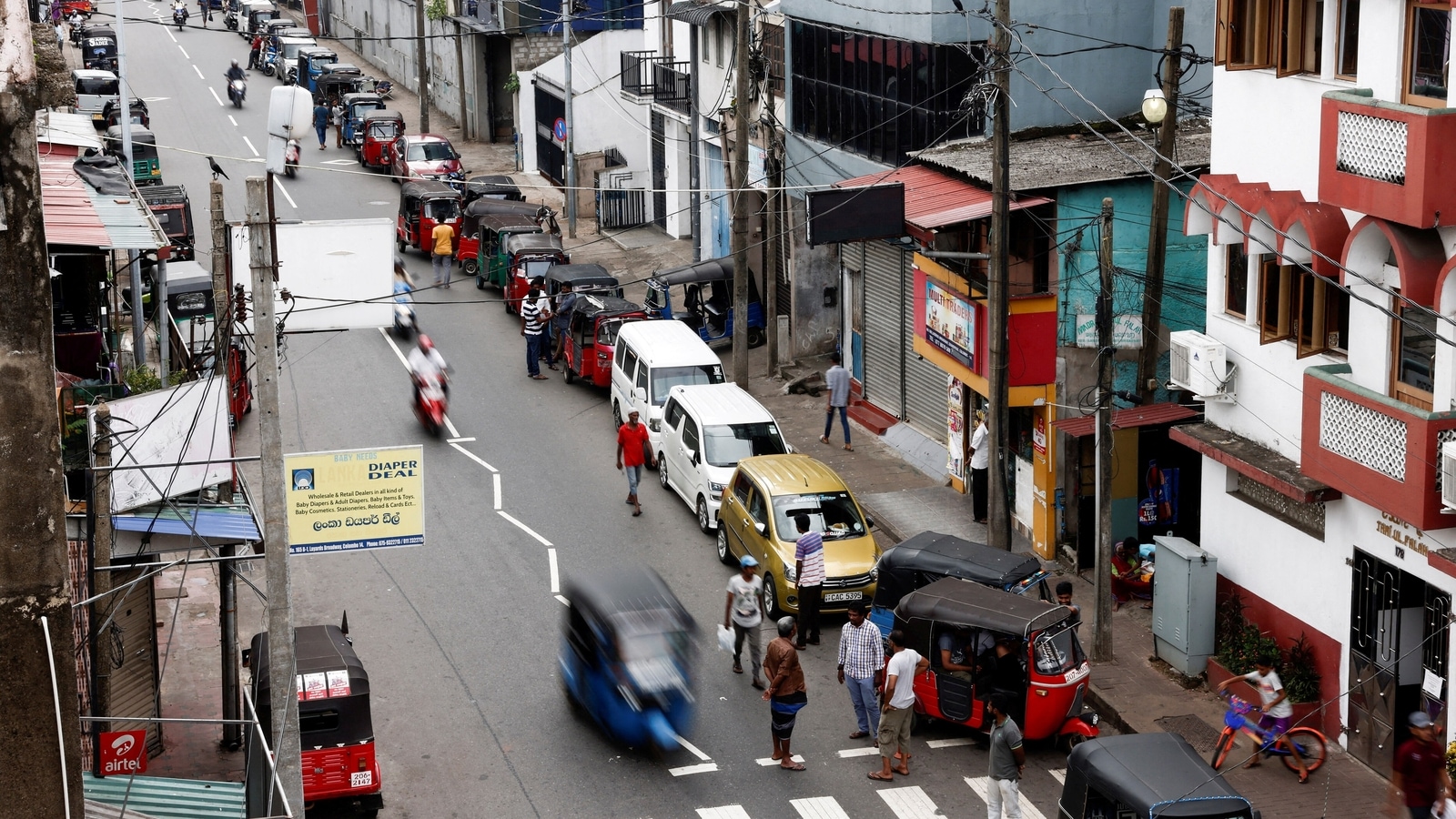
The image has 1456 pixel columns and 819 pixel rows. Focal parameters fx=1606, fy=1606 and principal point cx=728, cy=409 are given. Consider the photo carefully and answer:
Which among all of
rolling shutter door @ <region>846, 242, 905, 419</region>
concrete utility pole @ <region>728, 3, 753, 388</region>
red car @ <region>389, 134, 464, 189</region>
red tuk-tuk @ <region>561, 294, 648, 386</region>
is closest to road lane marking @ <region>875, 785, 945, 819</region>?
rolling shutter door @ <region>846, 242, 905, 419</region>

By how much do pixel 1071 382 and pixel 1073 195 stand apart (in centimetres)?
257

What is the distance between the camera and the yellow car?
20.2 metres

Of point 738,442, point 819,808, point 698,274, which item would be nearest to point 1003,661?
point 819,808

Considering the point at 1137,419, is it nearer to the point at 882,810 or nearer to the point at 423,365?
the point at 882,810

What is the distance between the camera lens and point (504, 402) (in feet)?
98.9

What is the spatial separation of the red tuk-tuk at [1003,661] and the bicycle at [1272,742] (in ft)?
4.28

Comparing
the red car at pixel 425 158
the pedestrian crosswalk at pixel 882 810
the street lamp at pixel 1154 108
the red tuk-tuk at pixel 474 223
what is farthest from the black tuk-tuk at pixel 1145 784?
the red car at pixel 425 158

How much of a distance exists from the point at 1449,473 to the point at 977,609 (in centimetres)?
492

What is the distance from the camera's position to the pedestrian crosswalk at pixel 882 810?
611 inches

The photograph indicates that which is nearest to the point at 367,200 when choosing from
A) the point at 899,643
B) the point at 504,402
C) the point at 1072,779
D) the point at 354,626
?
the point at 504,402

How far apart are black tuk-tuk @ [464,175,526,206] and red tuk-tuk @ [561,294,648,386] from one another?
11232mm

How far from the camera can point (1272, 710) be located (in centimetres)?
1627

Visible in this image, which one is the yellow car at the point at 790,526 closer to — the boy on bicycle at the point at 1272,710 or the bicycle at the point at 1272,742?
the bicycle at the point at 1272,742

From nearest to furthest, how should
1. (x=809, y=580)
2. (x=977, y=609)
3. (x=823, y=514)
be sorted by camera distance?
(x=977, y=609) < (x=809, y=580) < (x=823, y=514)
